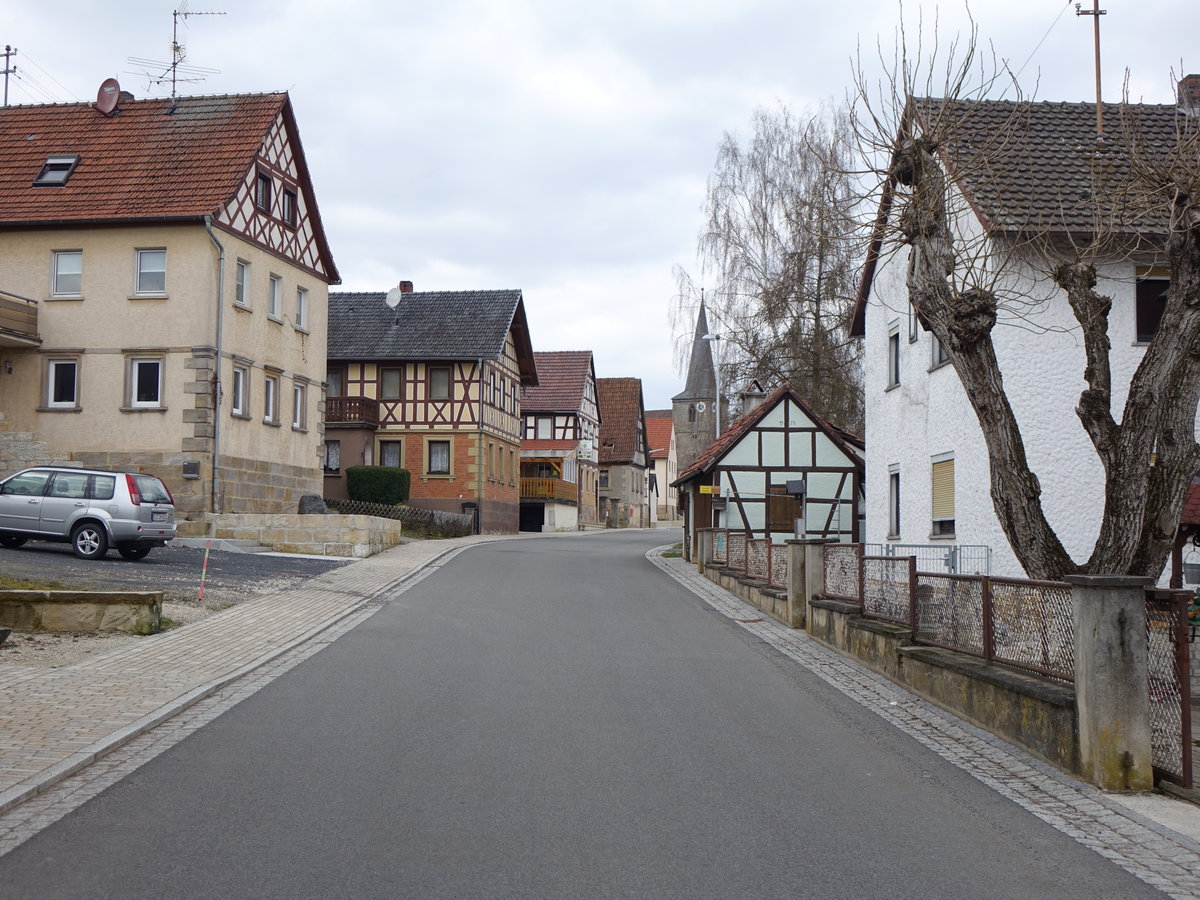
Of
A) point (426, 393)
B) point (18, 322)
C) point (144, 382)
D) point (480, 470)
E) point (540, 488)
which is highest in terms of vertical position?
point (426, 393)

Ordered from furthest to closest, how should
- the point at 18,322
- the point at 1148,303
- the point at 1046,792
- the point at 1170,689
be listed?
the point at 18,322, the point at 1148,303, the point at 1170,689, the point at 1046,792

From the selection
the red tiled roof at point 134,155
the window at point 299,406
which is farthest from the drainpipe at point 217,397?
the window at point 299,406

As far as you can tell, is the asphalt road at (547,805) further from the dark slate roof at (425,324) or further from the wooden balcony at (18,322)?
the dark slate roof at (425,324)

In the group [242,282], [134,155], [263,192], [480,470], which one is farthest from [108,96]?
[480,470]

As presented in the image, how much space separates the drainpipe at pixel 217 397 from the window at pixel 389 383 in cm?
1951

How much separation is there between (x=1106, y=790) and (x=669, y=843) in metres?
3.12

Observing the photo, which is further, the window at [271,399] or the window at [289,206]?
the window at [289,206]

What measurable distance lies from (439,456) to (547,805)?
42.8 metres

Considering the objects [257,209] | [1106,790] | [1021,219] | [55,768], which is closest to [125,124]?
[257,209]

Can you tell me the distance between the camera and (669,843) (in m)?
5.93

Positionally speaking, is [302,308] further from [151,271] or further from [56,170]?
[56,170]

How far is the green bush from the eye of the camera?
143 feet

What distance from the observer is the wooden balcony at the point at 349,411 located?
48.1m

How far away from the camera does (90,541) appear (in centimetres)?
2188
